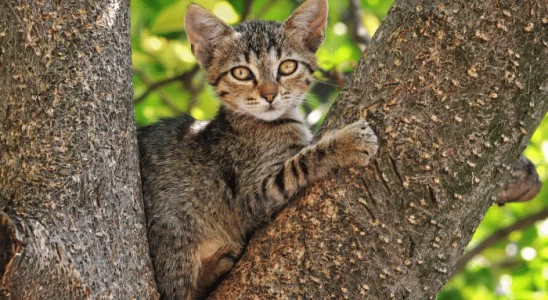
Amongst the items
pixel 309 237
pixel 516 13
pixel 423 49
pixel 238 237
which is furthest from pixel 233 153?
pixel 516 13

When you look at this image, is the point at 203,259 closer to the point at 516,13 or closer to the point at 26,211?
the point at 26,211

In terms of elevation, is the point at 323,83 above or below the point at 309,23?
below

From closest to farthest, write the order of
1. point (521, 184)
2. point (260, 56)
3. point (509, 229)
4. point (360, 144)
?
point (360, 144)
point (260, 56)
point (521, 184)
point (509, 229)

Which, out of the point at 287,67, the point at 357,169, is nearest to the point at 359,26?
the point at 287,67

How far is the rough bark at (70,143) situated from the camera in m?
2.44

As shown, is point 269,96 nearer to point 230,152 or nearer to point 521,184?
point 230,152

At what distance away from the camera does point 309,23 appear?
13.1ft

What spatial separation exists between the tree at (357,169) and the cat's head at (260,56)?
3.75ft

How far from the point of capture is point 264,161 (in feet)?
12.1

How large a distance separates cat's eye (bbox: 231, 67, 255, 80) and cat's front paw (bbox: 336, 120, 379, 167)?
1.25m

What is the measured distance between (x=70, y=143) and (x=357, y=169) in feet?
3.75

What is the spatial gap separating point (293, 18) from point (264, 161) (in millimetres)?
903

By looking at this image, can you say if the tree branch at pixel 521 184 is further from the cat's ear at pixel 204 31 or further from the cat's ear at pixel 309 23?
the cat's ear at pixel 204 31

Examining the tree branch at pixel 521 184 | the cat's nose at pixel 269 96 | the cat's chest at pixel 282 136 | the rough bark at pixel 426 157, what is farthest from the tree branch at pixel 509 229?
the rough bark at pixel 426 157
